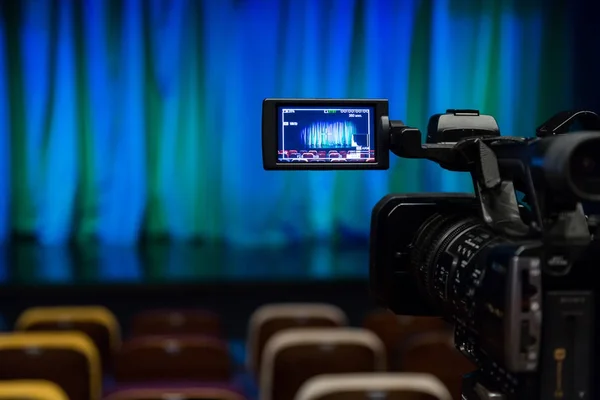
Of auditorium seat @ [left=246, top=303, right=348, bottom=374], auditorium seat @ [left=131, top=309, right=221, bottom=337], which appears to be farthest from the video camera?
auditorium seat @ [left=131, top=309, right=221, bottom=337]

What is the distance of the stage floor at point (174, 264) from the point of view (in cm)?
550

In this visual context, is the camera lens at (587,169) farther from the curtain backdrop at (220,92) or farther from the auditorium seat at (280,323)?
the curtain backdrop at (220,92)

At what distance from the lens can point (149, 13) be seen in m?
6.88

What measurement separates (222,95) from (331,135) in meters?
5.58

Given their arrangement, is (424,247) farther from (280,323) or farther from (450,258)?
(280,323)

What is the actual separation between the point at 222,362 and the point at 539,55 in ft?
16.1

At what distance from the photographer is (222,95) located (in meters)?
6.97

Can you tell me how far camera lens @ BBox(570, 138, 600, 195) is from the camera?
105 cm

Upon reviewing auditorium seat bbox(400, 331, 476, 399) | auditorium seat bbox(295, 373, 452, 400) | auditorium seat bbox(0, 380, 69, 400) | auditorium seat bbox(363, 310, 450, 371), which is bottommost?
auditorium seat bbox(363, 310, 450, 371)

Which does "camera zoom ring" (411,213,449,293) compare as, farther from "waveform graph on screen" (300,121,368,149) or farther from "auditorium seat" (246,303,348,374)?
"auditorium seat" (246,303,348,374)

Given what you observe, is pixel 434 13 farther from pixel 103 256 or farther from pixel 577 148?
pixel 577 148

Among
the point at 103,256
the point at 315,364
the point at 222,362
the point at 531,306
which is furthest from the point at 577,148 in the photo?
the point at 103,256

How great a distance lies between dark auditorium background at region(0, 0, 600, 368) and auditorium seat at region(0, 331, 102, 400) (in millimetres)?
3672

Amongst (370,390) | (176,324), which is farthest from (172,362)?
(176,324)
